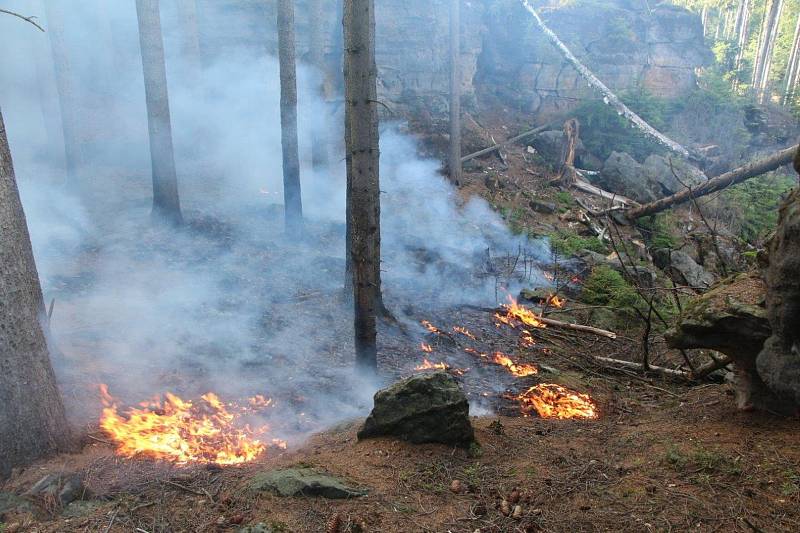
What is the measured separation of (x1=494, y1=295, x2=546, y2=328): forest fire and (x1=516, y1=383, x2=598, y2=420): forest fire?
280 centimetres

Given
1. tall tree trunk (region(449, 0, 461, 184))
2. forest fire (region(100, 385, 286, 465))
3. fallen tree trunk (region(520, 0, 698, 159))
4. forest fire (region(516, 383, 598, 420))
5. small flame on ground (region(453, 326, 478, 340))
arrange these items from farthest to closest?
fallen tree trunk (region(520, 0, 698, 159)) → tall tree trunk (region(449, 0, 461, 184)) → small flame on ground (region(453, 326, 478, 340)) → forest fire (region(516, 383, 598, 420)) → forest fire (region(100, 385, 286, 465))

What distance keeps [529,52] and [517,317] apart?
1964 centimetres

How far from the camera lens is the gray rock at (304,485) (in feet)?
14.7

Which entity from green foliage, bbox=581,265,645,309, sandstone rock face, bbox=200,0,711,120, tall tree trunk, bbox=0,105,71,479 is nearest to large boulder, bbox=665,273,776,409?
green foliage, bbox=581,265,645,309

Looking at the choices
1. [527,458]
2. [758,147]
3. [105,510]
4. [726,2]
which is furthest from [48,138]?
[726,2]

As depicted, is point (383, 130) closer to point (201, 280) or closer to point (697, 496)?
point (201, 280)

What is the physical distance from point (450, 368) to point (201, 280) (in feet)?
17.4

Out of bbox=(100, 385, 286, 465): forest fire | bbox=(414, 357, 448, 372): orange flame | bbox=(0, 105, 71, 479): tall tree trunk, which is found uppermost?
bbox=(0, 105, 71, 479): tall tree trunk

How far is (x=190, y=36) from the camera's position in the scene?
19.0 meters

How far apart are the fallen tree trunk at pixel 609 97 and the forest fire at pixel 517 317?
1372 centimetres

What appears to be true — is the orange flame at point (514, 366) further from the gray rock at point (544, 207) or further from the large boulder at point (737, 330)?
the gray rock at point (544, 207)

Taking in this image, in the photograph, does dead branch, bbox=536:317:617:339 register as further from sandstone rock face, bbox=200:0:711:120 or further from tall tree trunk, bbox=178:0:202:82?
tall tree trunk, bbox=178:0:202:82

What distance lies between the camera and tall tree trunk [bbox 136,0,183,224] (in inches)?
480

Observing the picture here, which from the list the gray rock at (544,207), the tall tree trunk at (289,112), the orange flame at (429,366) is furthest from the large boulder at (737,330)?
the gray rock at (544,207)
